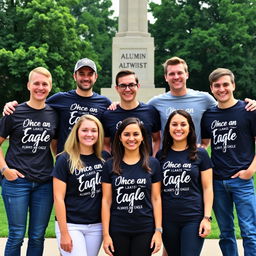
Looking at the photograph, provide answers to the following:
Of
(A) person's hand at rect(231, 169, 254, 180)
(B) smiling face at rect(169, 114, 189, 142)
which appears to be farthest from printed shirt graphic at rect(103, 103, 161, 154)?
(A) person's hand at rect(231, 169, 254, 180)

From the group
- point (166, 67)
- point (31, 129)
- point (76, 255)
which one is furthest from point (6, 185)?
point (166, 67)

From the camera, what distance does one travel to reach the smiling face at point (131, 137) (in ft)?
11.8

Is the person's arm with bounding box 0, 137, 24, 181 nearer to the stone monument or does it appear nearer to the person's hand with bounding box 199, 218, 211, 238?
the person's hand with bounding box 199, 218, 211, 238

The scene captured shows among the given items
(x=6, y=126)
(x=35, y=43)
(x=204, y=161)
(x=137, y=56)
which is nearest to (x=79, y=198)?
(x=6, y=126)

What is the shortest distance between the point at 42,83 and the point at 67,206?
1153 millimetres

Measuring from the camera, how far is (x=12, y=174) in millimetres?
3859

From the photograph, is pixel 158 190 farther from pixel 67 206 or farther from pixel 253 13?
pixel 253 13

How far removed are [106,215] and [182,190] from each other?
2.12 feet

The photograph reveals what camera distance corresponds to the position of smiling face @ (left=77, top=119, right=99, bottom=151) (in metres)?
3.71

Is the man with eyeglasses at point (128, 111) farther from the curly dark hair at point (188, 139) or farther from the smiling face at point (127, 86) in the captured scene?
Answer: the curly dark hair at point (188, 139)

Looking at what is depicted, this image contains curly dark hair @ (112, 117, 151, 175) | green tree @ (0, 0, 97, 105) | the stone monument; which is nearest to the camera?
curly dark hair @ (112, 117, 151, 175)

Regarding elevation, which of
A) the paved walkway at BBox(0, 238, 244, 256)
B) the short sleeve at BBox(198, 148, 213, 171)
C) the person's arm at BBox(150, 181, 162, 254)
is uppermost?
the short sleeve at BBox(198, 148, 213, 171)

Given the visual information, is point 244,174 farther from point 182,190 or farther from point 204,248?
point 204,248

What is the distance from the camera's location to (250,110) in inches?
161
